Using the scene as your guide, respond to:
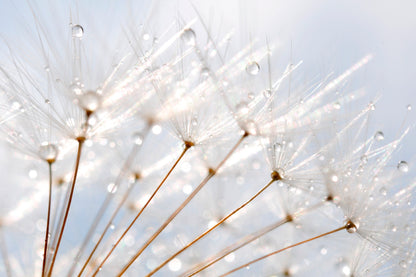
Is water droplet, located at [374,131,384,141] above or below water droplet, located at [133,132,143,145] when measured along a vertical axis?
below

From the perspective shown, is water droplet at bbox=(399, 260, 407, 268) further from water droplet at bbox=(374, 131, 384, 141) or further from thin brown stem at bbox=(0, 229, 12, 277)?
thin brown stem at bbox=(0, 229, 12, 277)

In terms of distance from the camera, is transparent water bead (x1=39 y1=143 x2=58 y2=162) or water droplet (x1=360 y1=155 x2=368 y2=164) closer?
transparent water bead (x1=39 y1=143 x2=58 y2=162)

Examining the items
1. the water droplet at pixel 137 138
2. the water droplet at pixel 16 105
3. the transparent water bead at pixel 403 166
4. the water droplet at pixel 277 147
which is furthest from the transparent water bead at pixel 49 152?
the transparent water bead at pixel 403 166

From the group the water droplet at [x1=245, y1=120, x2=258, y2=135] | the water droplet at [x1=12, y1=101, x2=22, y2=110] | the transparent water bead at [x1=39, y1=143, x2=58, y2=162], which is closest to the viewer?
the transparent water bead at [x1=39, y1=143, x2=58, y2=162]

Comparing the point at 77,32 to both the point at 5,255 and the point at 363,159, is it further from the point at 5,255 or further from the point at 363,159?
the point at 363,159

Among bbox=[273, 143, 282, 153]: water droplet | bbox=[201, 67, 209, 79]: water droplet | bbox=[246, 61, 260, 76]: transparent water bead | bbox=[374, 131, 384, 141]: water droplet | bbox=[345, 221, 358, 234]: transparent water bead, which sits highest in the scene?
bbox=[201, 67, 209, 79]: water droplet

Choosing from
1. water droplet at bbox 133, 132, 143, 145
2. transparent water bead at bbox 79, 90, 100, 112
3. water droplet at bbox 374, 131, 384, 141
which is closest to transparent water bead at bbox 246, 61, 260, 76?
water droplet at bbox 133, 132, 143, 145

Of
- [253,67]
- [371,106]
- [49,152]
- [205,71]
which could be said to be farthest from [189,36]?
[371,106]
